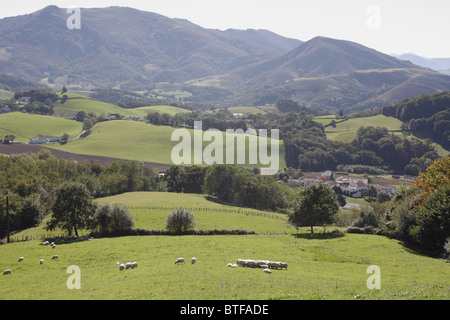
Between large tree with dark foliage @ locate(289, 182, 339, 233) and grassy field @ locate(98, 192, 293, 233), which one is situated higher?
large tree with dark foliage @ locate(289, 182, 339, 233)

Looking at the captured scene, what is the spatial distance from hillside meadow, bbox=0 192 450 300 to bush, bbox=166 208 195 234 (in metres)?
4.19

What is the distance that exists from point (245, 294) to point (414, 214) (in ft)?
125

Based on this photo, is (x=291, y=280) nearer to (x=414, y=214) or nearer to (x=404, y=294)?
(x=404, y=294)

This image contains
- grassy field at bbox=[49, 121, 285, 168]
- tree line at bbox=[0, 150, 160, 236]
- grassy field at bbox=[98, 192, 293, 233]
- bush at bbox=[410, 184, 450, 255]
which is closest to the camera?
bush at bbox=[410, 184, 450, 255]

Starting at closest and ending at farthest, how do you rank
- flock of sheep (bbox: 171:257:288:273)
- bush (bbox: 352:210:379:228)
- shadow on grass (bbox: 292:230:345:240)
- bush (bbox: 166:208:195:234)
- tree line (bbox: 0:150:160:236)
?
1. flock of sheep (bbox: 171:257:288:273)
2. shadow on grass (bbox: 292:230:345:240)
3. bush (bbox: 166:208:195:234)
4. tree line (bbox: 0:150:160:236)
5. bush (bbox: 352:210:379:228)

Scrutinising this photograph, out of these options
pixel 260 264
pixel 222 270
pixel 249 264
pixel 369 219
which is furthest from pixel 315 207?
pixel 222 270

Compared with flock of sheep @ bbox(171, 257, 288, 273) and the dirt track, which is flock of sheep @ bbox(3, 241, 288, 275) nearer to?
flock of sheep @ bbox(171, 257, 288, 273)

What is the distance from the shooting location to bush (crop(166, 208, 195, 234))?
5784cm

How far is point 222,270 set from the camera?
3203 centimetres

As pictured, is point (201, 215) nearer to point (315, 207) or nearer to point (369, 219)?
point (315, 207)

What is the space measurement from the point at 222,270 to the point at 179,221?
88.2 ft

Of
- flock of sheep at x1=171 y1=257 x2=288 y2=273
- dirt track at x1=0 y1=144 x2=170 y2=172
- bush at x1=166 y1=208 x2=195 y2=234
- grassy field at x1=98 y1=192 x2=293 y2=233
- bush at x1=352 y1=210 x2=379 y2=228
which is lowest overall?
bush at x1=352 y1=210 x2=379 y2=228

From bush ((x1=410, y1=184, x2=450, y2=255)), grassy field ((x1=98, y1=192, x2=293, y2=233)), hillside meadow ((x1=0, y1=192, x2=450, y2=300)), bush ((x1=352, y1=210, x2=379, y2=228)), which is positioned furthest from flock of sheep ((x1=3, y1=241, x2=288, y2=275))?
bush ((x1=352, y1=210, x2=379, y2=228))

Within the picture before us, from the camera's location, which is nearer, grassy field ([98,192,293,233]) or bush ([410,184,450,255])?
bush ([410,184,450,255])
